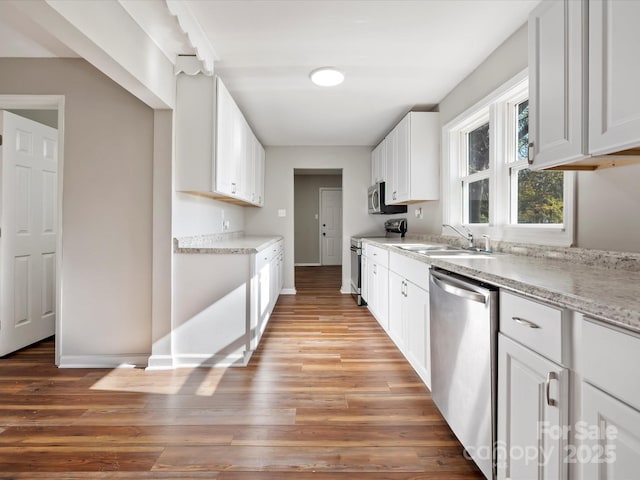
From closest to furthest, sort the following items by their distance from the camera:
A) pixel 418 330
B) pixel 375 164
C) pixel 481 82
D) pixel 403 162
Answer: pixel 418 330 < pixel 481 82 < pixel 403 162 < pixel 375 164

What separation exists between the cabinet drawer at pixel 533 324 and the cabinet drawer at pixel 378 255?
1882 millimetres

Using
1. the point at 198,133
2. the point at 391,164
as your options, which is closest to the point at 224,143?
the point at 198,133

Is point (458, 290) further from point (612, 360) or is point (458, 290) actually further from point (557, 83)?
point (557, 83)

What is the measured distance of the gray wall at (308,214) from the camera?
27.9ft

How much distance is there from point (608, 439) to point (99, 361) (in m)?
2.91

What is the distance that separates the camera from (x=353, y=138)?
482cm

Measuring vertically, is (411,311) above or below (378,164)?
below

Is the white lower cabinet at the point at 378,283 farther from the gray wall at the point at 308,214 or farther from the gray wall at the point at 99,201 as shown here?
the gray wall at the point at 308,214

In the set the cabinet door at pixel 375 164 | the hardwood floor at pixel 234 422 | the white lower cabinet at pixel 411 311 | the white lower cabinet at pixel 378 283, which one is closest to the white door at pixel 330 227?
the cabinet door at pixel 375 164

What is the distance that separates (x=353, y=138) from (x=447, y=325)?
3706mm

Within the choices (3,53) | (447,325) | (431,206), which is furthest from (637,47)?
(3,53)

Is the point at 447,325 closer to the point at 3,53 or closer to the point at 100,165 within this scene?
the point at 100,165

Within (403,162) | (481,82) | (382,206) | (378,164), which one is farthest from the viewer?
(378,164)

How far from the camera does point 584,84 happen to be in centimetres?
124
